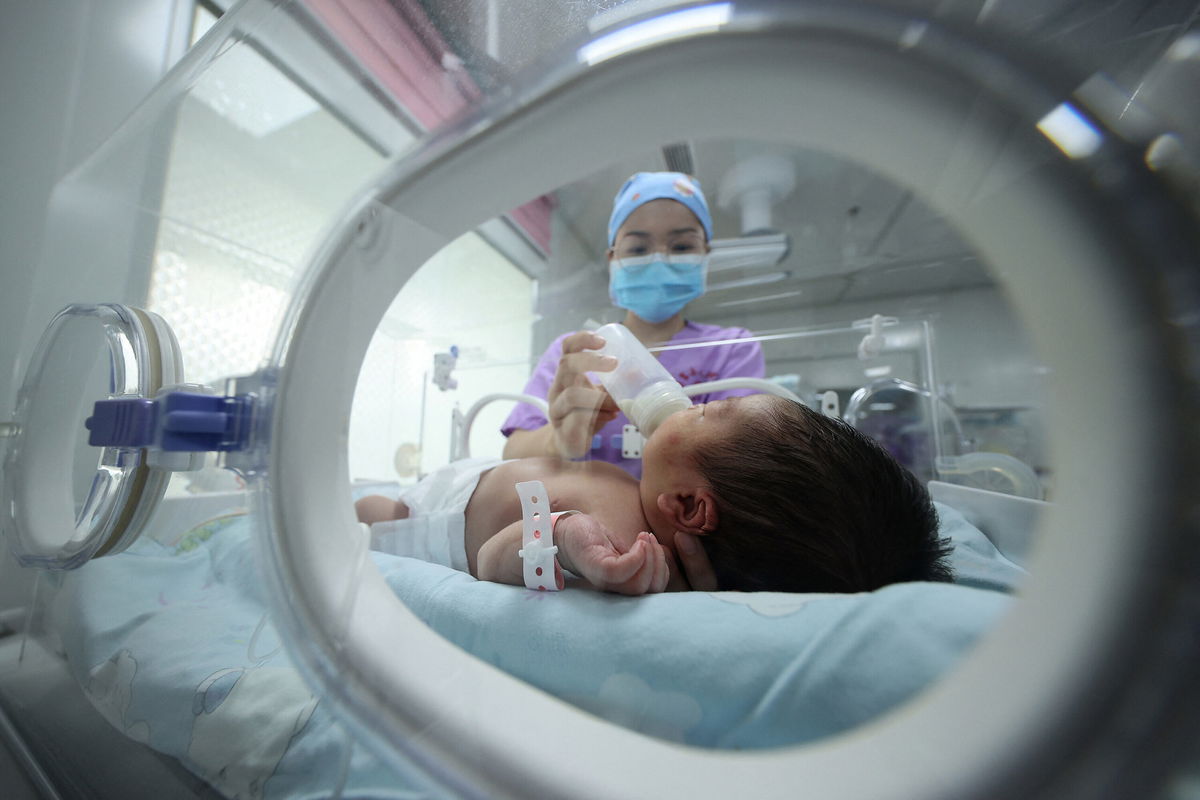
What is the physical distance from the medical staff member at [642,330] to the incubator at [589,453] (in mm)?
157

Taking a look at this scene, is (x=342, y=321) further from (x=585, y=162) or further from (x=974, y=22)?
(x=974, y=22)

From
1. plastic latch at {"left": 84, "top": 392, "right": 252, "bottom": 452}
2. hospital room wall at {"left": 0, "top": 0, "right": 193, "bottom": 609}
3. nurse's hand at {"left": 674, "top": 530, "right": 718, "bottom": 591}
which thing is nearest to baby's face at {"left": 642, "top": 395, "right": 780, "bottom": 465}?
nurse's hand at {"left": 674, "top": 530, "right": 718, "bottom": 591}

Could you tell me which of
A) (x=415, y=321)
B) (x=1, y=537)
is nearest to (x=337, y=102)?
(x=415, y=321)

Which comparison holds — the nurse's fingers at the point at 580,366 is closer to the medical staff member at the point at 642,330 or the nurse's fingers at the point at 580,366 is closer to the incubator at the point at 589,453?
the medical staff member at the point at 642,330

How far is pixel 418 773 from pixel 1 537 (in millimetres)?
781

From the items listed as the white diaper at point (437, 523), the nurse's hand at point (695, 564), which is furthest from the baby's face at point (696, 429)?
the white diaper at point (437, 523)

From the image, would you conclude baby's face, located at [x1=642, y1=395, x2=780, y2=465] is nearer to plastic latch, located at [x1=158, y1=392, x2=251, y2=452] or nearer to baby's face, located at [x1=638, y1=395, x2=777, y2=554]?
baby's face, located at [x1=638, y1=395, x2=777, y2=554]

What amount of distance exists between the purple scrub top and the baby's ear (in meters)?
0.28

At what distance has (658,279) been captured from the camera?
96cm

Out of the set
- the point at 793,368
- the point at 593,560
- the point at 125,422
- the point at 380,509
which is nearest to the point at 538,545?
the point at 593,560

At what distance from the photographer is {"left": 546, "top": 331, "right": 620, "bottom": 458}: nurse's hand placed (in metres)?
0.75

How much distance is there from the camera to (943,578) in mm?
522

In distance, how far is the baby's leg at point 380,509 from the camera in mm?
907

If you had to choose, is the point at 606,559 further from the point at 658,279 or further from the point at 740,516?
the point at 658,279
